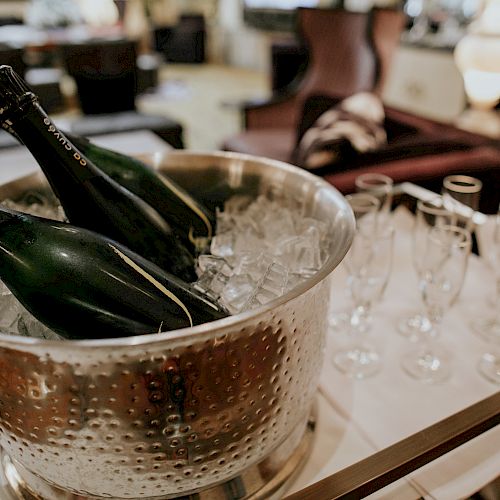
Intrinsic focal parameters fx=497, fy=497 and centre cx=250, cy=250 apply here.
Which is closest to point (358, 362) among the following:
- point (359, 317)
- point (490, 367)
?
point (359, 317)

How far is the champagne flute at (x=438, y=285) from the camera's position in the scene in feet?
2.31

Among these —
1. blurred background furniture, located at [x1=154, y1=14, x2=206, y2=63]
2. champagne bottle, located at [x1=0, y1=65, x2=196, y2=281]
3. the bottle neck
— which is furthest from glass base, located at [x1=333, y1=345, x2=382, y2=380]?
blurred background furniture, located at [x1=154, y1=14, x2=206, y2=63]

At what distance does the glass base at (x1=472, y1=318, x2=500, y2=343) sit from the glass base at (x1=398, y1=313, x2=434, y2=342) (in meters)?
0.09

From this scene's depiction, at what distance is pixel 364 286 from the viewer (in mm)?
745

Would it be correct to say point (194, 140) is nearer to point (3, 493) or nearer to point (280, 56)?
point (280, 56)

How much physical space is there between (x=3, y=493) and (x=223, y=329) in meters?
0.38

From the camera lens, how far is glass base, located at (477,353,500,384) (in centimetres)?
71

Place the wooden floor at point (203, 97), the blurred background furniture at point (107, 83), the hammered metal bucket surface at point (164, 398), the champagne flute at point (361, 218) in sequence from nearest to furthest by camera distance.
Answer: the hammered metal bucket surface at point (164, 398) < the champagne flute at point (361, 218) < the blurred background furniture at point (107, 83) < the wooden floor at point (203, 97)

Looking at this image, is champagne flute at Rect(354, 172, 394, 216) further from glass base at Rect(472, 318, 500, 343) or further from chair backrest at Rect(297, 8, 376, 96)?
chair backrest at Rect(297, 8, 376, 96)

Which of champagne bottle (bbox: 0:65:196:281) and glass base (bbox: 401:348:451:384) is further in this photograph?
glass base (bbox: 401:348:451:384)

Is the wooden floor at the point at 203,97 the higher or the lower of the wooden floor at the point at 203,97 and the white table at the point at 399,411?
the lower

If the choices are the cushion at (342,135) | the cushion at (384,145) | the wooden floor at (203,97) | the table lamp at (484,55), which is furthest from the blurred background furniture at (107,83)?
the table lamp at (484,55)

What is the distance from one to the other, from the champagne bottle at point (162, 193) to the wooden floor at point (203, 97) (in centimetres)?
310

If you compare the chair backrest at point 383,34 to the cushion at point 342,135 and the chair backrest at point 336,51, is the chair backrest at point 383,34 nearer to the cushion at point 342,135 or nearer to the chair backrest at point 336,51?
the chair backrest at point 336,51
